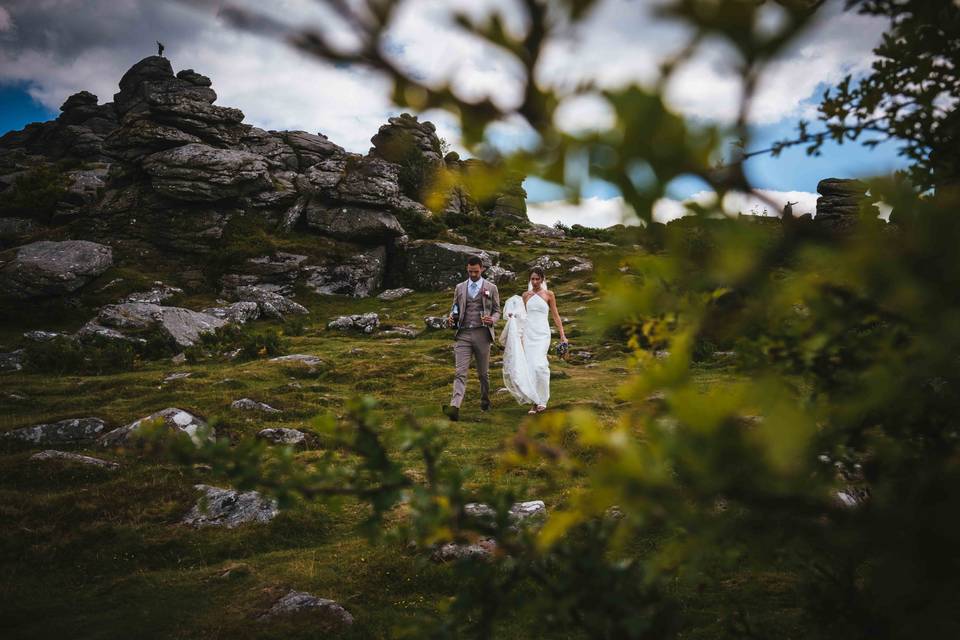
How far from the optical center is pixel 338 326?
24.5 m

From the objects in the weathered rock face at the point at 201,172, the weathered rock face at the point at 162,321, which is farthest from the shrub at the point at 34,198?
the weathered rock face at the point at 162,321

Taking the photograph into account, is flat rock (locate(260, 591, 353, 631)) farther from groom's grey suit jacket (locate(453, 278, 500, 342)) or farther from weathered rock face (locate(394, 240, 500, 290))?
weathered rock face (locate(394, 240, 500, 290))

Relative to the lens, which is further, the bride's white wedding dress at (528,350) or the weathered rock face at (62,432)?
the bride's white wedding dress at (528,350)

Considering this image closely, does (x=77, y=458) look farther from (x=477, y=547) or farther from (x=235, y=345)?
(x=235, y=345)

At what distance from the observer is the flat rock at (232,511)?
6723mm

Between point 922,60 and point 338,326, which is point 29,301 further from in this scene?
point 922,60

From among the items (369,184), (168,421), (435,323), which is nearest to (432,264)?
(369,184)

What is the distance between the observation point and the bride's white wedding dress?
12695mm

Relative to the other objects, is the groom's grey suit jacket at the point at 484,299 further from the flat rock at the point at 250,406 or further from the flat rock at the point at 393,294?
the flat rock at the point at 393,294

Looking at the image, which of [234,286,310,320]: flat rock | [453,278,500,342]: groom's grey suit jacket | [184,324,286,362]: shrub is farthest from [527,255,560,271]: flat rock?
[453,278,500,342]: groom's grey suit jacket

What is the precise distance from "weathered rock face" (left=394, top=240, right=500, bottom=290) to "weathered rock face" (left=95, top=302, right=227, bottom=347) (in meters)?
13.3

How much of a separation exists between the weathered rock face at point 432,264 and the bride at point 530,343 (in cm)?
1979

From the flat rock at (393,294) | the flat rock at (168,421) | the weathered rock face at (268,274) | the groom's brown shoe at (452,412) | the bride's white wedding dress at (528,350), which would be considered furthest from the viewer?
the flat rock at (393,294)

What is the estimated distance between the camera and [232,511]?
6930mm
